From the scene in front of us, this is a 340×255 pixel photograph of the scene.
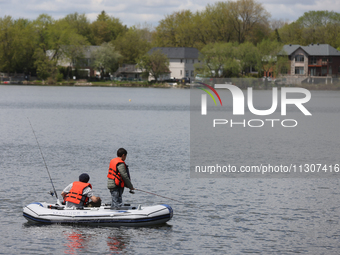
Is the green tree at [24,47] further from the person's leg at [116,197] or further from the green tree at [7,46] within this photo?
the person's leg at [116,197]

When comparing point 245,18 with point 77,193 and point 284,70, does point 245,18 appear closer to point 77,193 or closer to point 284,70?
point 284,70

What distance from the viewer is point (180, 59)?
567 ft

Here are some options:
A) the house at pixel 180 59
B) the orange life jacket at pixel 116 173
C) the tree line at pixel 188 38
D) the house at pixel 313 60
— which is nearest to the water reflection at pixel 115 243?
the orange life jacket at pixel 116 173

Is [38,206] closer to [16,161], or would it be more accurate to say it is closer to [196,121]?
[16,161]

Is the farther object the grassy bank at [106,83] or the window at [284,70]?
the grassy bank at [106,83]

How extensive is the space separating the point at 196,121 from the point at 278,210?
40.5m

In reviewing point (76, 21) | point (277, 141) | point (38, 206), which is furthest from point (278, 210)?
point (76, 21)

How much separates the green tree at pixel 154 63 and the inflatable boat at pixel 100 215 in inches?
5521

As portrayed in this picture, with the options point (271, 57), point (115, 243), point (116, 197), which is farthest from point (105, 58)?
point (115, 243)

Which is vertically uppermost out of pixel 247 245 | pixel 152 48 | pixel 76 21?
pixel 76 21

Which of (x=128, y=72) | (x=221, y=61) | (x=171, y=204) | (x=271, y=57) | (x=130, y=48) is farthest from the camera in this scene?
(x=130, y=48)

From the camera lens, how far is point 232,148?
38.0m

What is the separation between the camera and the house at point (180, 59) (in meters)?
172

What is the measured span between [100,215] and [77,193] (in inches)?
41.9
